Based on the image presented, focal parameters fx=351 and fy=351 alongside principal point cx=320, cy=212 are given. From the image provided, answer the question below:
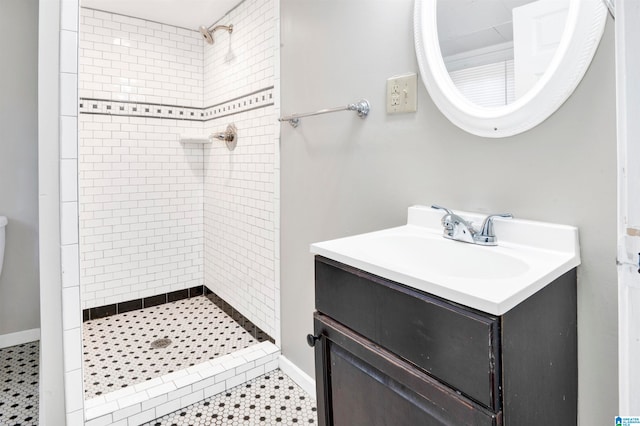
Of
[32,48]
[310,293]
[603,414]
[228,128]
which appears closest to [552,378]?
[603,414]

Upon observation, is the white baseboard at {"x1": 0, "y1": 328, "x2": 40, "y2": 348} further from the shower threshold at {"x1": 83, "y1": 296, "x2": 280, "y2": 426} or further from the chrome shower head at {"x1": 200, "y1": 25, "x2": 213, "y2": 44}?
the chrome shower head at {"x1": 200, "y1": 25, "x2": 213, "y2": 44}

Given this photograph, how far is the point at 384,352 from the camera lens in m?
0.80

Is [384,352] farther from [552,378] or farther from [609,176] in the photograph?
[609,176]

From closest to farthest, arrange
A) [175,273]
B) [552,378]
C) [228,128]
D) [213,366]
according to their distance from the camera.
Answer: [552,378] < [213,366] < [228,128] < [175,273]

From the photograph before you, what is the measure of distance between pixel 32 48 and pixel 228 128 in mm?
1160

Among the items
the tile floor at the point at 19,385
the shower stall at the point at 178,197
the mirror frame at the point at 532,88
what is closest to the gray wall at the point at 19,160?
the tile floor at the point at 19,385

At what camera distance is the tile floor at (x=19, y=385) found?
157 centimetres

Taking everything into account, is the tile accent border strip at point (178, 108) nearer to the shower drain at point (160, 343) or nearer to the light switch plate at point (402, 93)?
the light switch plate at point (402, 93)

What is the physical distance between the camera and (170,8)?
2498 millimetres

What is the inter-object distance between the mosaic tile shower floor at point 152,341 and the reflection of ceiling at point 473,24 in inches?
80.9

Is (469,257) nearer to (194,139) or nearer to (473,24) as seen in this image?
(473,24)

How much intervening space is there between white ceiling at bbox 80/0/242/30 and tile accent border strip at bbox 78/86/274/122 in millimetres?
634

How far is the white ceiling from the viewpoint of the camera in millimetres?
2420

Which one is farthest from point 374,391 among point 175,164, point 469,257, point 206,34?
point 206,34
